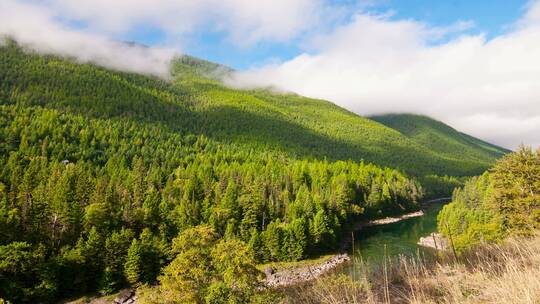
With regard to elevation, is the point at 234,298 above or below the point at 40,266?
above

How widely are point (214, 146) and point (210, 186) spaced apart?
87.3 meters

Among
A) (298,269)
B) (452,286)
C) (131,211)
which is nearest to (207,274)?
(452,286)

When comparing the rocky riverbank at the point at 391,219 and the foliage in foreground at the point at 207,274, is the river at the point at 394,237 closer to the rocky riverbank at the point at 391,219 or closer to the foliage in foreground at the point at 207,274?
the rocky riverbank at the point at 391,219

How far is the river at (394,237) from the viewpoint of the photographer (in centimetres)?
5638

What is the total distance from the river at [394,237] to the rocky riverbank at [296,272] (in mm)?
3431

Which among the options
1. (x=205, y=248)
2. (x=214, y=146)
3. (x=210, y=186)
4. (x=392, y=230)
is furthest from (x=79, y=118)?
(x=205, y=248)

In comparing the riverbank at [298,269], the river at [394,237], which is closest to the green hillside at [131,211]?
the riverbank at [298,269]

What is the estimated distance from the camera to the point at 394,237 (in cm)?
7175

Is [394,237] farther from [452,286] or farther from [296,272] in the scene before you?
[452,286]

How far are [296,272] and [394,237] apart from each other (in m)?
30.2

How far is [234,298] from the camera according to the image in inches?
753

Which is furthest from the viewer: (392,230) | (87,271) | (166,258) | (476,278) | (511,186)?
(392,230)

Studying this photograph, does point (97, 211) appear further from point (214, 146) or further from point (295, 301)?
point (214, 146)

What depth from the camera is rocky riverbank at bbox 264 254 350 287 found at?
48062mm
